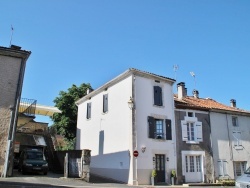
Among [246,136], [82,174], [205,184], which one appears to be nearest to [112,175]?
[82,174]

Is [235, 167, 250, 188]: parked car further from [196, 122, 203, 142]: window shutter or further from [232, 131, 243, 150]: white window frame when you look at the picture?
[232, 131, 243, 150]: white window frame

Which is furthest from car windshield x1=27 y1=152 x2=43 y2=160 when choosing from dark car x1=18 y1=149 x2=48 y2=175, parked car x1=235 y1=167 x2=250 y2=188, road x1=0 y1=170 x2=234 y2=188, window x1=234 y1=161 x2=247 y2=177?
window x1=234 y1=161 x2=247 y2=177

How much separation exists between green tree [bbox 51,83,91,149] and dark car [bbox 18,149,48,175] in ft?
32.6

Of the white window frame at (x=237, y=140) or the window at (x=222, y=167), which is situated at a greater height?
the white window frame at (x=237, y=140)

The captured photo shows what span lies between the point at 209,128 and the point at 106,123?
882 cm

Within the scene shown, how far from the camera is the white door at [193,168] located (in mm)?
20828

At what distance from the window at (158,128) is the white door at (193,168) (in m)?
2.62

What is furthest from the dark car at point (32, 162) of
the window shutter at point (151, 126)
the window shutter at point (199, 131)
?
the window shutter at point (199, 131)

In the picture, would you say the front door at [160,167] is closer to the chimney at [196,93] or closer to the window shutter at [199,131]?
the window shutter at [199,131]

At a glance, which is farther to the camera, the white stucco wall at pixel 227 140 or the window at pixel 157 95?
the white stucco wall at pixel 227 140

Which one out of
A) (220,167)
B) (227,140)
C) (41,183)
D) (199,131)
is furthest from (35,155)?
(227,140)

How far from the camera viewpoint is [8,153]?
14836 mm

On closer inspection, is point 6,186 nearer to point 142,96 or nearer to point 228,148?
point 142,96

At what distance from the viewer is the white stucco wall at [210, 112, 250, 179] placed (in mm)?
22734
